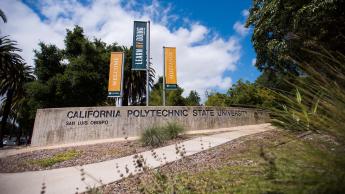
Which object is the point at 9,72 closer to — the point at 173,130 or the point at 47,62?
the point at 47,62

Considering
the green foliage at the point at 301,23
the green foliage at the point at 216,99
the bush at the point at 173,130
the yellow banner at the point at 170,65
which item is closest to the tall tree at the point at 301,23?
the green foliage at the point at 301,23

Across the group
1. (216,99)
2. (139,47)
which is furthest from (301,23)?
(216,99)

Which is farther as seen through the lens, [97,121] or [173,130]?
[97,121]

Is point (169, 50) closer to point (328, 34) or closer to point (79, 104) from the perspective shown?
point (328, 34)

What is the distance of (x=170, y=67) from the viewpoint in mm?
16359

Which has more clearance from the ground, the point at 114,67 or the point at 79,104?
the point at 114,67

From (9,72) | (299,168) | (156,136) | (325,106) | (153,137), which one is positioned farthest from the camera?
(9,72)

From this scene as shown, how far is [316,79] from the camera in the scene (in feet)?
5.64

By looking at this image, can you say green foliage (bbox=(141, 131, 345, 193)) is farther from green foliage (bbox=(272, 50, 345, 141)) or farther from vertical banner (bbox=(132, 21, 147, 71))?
vertical banner (bbox=(132, 21, 147, 71))

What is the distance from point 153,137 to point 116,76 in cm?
915

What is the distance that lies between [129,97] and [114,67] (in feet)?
47.3

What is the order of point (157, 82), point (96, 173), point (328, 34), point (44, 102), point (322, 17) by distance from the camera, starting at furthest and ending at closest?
point (157, 82) → point (44, 102) → point (328, 34) → point (322, 17) → point (96, 173)

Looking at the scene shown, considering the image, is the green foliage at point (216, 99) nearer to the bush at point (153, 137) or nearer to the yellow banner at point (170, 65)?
the yellow banner at point (170, 65)

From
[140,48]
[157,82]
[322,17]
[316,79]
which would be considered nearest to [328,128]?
[316,79]
